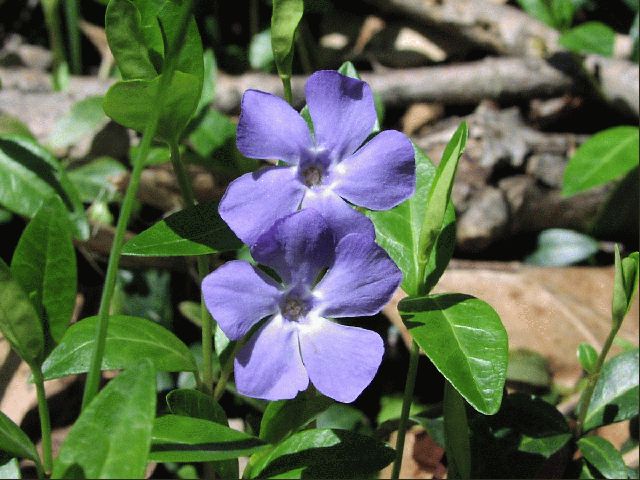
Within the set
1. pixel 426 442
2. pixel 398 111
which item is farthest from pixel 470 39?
pixel 426 442

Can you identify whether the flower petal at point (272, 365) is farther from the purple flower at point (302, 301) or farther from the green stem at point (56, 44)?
the green stem at point (56, 44)

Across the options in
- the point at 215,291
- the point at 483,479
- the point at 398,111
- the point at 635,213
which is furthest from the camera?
the point at 398,111

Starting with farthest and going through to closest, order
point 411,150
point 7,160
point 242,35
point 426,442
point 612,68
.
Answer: point 242,35 < point 612,68 < point 7,160 < point 426,442 < point 411,150

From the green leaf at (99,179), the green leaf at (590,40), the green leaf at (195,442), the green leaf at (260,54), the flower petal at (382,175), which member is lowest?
the green leaf at (99,179)

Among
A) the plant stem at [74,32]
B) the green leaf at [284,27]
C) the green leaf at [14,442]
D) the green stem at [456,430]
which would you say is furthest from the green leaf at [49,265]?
the plant stem at [74,32]

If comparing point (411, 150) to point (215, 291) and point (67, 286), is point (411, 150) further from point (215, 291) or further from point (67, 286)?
point (67, 286)

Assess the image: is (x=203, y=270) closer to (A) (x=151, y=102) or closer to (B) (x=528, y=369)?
(A) (x=151, y=102)

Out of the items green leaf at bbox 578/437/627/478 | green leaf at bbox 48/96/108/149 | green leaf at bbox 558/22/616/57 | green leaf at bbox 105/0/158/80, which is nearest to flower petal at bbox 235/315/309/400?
green leaf at bbox 105/0/158/80
